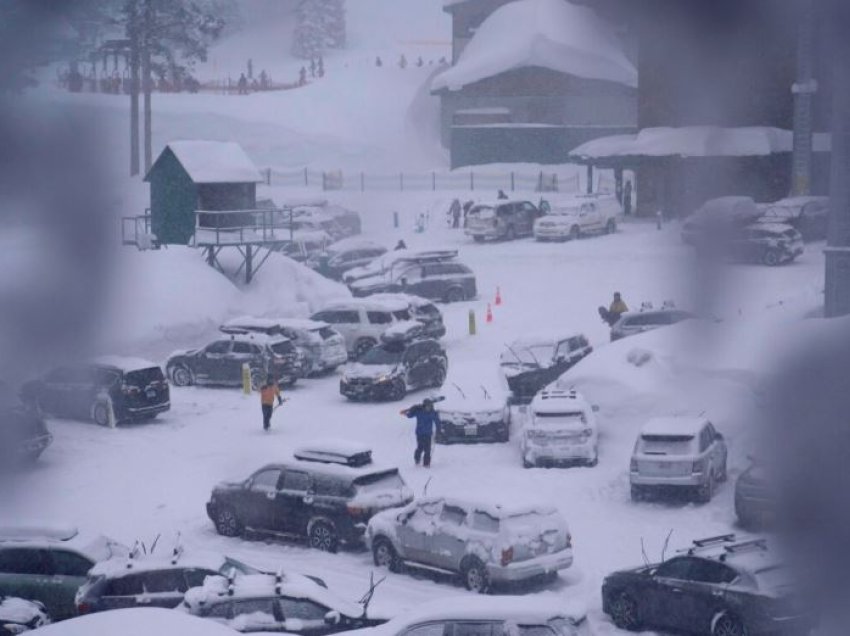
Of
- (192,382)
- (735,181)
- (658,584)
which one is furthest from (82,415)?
(735,181)

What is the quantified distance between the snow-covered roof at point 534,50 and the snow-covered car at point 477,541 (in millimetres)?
10529

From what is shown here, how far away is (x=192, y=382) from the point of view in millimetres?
15133

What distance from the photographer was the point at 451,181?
31750 millimetres

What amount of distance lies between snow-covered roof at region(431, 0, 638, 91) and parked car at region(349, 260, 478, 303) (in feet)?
13.0

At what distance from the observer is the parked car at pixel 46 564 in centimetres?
773

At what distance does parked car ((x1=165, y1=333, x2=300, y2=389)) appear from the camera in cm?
1477

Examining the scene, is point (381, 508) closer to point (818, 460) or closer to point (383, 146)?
point (818, 460)

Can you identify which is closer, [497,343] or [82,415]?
[82,415]

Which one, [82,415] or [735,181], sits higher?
[735,181]

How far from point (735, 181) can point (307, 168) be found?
14.8 m

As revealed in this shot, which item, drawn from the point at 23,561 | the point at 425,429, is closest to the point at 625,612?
the point at 23,561

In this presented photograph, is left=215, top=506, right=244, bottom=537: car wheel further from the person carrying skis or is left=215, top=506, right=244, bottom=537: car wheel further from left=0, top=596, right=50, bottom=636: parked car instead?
the person carrying skis

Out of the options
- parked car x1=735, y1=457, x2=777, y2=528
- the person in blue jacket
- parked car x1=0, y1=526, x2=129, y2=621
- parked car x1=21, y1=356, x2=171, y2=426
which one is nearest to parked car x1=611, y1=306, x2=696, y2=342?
the person in blue jacket

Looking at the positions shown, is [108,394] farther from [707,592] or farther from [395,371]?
[707,592]
